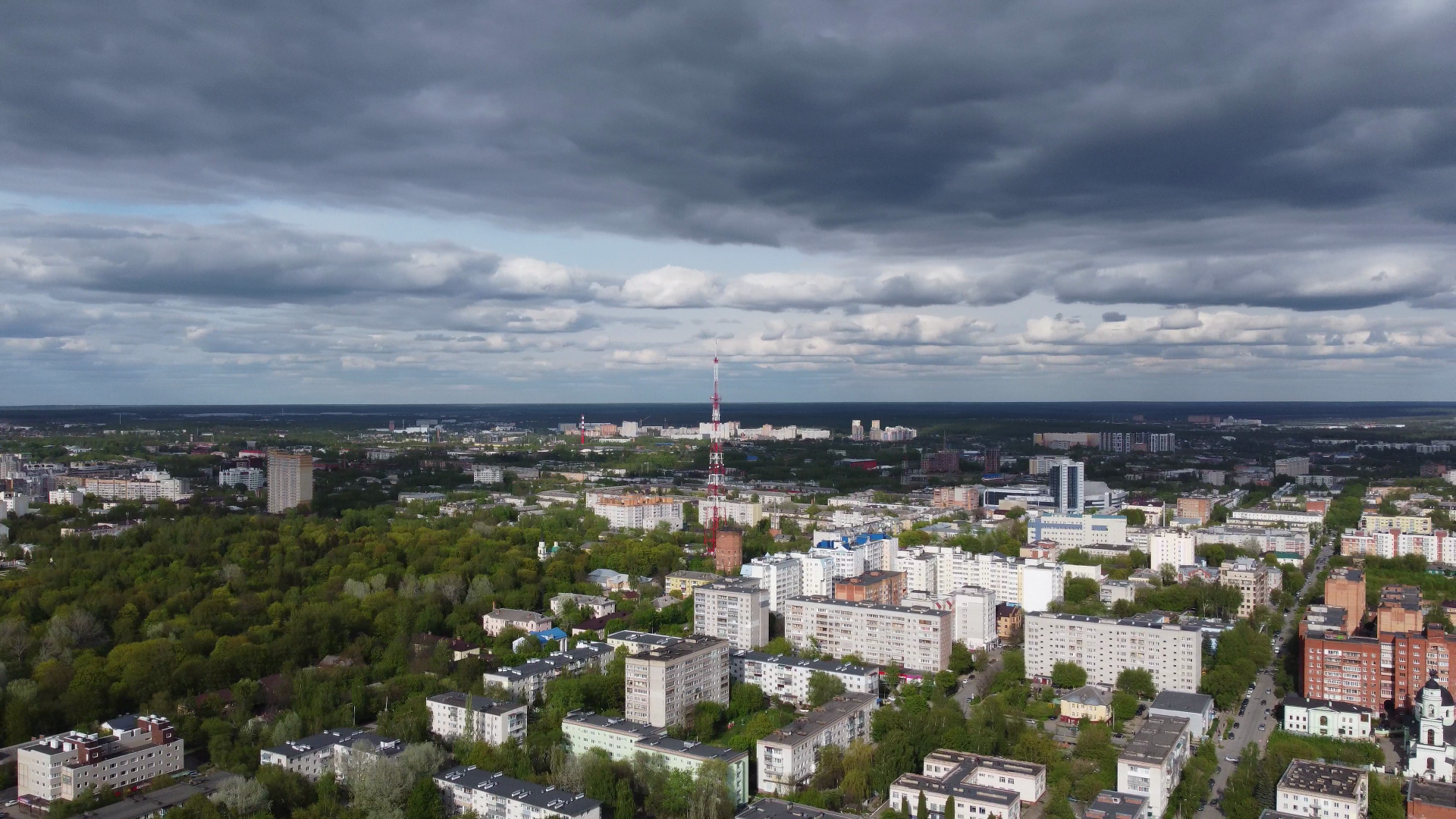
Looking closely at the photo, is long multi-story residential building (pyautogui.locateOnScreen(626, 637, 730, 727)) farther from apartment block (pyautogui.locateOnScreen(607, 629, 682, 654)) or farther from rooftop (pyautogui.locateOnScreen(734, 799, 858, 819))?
rooftop (pyautogui.locateOnScreen(734, 799, 858, 819))

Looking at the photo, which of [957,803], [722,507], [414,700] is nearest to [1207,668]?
[957,803]

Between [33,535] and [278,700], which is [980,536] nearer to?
[278,700]

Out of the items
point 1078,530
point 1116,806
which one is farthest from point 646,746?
point 1078,530

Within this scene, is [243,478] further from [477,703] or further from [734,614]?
[477,703]

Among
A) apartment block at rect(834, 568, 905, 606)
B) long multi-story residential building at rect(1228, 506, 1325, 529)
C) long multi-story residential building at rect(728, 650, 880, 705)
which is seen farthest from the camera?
long multi-story residential building at rect(1228, 506, 1325, 529)

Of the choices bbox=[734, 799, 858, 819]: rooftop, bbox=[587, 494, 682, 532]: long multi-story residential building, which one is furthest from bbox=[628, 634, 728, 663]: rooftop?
bbox=[587, 494, 682, 532]: long multi-story residential building

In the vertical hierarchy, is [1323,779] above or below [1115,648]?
below
